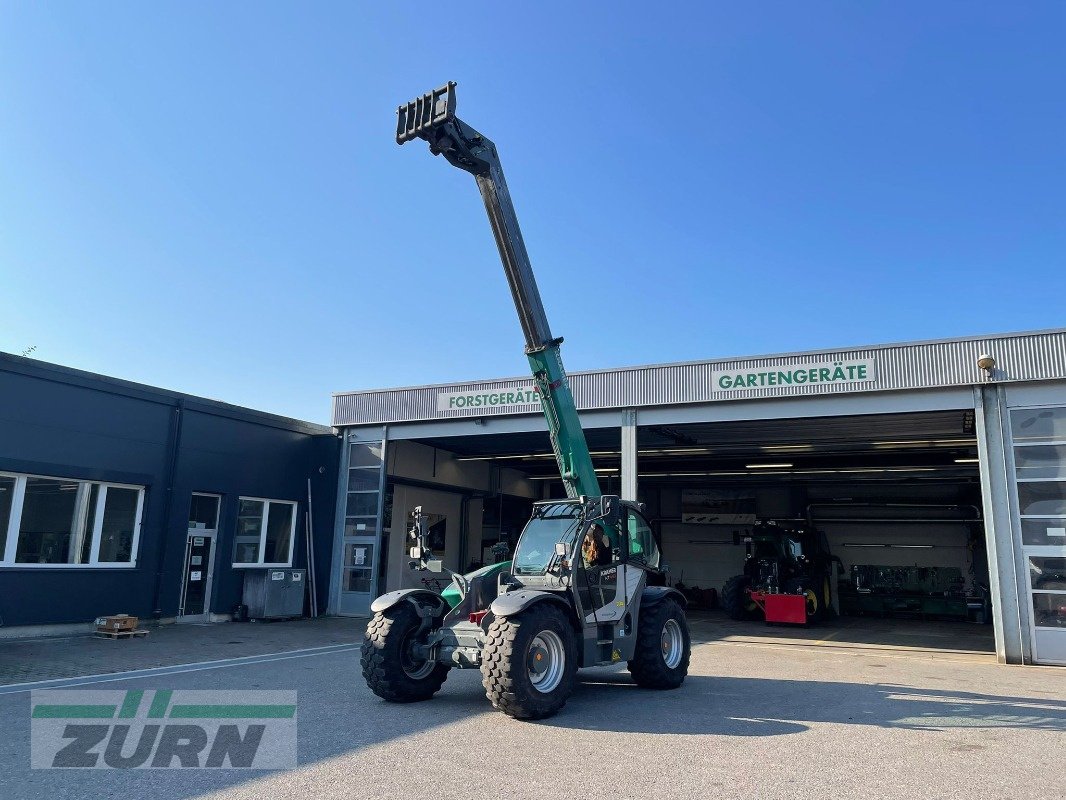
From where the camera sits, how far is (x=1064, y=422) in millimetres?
12250

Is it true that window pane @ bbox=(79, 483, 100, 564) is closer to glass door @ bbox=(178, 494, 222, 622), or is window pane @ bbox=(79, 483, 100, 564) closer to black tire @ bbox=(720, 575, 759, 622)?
glass door @ bbox=(178, 494, 222, 622)

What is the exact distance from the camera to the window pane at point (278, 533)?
696 inches

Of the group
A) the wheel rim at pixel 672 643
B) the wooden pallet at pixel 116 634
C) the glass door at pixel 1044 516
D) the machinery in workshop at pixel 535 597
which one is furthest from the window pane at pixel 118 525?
the glass door at pixel 1044 516

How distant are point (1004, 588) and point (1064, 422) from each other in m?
2.73

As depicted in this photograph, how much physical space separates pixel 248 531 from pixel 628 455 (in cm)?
839

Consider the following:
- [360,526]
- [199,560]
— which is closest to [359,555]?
[360,526]

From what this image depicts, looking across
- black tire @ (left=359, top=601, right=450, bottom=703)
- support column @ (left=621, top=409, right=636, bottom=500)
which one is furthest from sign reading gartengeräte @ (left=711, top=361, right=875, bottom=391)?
black tire @ (left=359, top=601, right=450, bottom=703)

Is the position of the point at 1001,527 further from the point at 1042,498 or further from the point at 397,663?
the point at 397,663

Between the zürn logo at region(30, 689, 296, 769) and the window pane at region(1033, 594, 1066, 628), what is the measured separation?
35.5ft

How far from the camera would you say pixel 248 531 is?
1714 centimetres

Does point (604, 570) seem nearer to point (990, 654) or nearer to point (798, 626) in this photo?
point (990, 654)

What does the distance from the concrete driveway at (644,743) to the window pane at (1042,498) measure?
3139mm

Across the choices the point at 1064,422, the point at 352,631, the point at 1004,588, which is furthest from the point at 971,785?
Answer: the point at 352,631

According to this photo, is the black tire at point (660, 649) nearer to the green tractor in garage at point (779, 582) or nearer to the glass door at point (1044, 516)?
the glass door at point (1044, 516)
